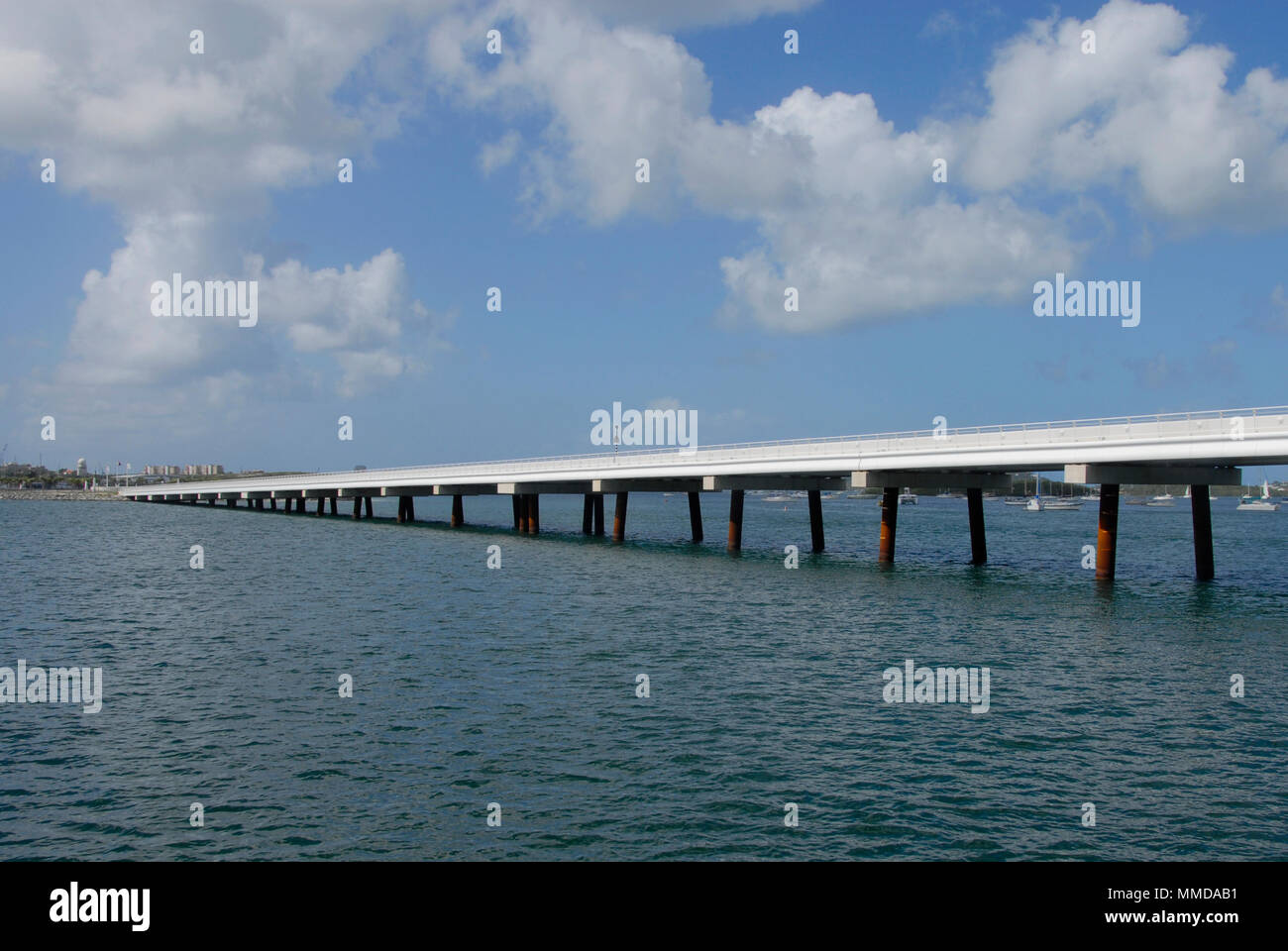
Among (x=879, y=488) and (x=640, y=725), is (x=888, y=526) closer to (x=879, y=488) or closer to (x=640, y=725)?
→ (x=879, y=488)

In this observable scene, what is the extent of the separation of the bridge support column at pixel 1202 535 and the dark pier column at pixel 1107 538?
472cm

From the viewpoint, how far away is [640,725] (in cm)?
1892

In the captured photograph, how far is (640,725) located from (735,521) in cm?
4519

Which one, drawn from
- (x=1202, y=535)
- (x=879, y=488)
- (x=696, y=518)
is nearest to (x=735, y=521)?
(x=696, y=518)

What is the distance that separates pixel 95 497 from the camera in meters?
198

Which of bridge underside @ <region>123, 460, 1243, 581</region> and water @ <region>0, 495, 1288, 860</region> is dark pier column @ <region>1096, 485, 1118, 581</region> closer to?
bridge underside @ <region>123, 460, 1243, 581</region>

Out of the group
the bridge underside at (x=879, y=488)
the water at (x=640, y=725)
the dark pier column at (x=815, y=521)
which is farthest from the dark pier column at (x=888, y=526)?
the water at (x=640, y=725)

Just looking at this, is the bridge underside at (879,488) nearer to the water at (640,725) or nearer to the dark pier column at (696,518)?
the dark pier column at (696,518)

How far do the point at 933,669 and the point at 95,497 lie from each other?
216445 mm

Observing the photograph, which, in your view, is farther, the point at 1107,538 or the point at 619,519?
the point at 619,519
